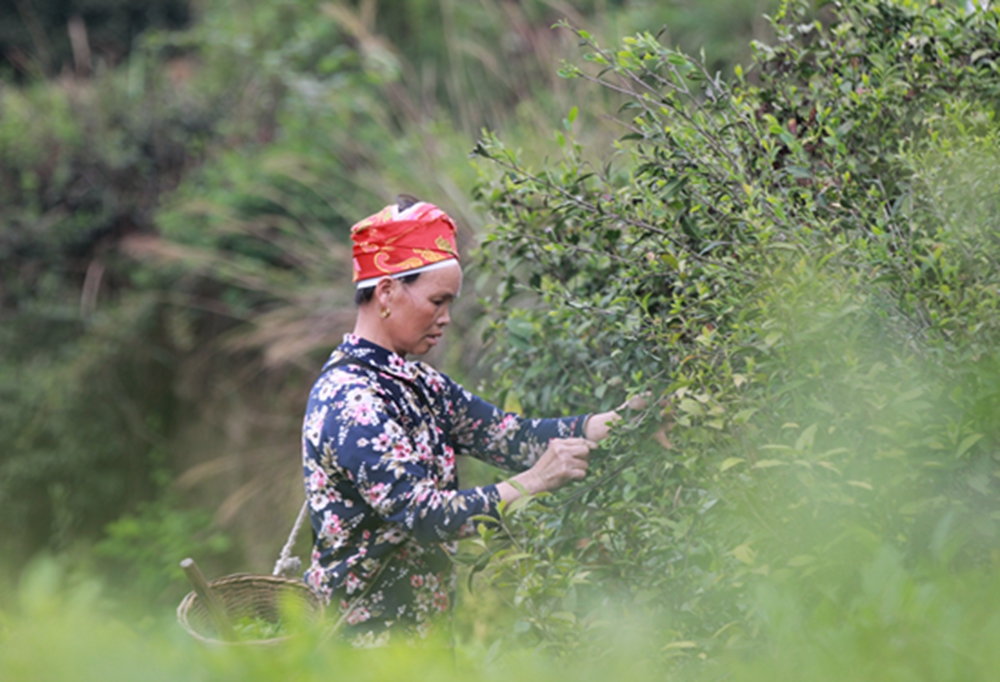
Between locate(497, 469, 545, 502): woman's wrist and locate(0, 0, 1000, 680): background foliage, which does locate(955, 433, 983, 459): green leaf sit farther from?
locate(497, 469, 545, 502): woman's wrist

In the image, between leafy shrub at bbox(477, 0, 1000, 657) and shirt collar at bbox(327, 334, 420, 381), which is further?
shirt collar at bbox(327, 334, 420, 381)

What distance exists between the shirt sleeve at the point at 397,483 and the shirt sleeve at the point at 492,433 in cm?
45

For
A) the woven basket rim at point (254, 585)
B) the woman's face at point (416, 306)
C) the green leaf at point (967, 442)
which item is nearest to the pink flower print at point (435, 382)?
the woman's face at point (416, 306)

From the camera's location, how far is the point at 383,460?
7.47 ft

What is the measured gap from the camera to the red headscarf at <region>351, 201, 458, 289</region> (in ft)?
8.46

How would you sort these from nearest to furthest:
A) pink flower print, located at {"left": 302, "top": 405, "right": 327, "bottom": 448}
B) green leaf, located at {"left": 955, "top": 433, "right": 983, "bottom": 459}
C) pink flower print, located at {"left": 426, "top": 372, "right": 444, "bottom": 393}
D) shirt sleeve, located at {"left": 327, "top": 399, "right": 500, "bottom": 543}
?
green leaf, located at {"left": 955, "top": 433, "right": 983, "bottom": 459}
shirt sleeve, located at {"left": 327, "top": 399, "right": 500, "bottom": 543}
pink flower print, located at {"left": 302, "top": 405, "right": 327, "bottom": 448}
pink flower print, located at {"left": 426, "top": 372, "right": 444, "bottom": 393}

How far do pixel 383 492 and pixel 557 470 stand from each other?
409mm

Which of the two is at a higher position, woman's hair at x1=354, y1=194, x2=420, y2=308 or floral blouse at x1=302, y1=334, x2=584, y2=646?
woman's hair at x1=354, y1=194, x2=420, y2=308

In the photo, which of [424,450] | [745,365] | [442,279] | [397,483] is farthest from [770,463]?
[442,279]

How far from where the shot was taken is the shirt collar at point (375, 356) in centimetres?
254

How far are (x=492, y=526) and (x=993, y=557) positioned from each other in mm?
1247

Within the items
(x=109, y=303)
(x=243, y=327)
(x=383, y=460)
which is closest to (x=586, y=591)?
(x=383, y=460)

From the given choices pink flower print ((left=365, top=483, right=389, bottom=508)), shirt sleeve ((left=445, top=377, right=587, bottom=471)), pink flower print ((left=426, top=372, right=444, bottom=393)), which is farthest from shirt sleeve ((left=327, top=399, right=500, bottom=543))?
shirt sleeve ((left=445, top=377, right=587, bottom=471))

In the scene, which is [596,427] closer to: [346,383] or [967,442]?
[346,383]
